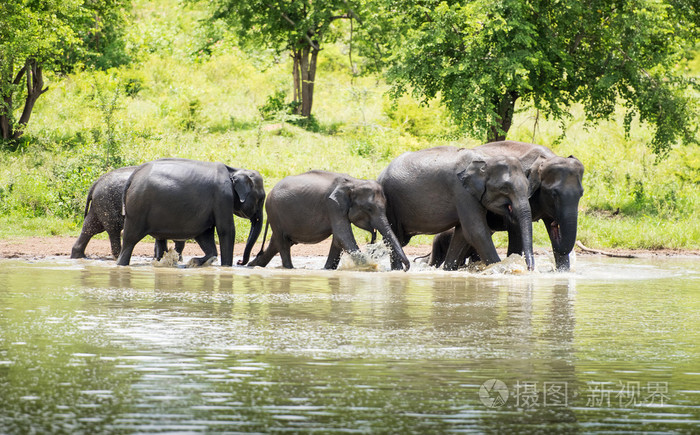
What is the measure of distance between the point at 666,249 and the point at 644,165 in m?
7.26

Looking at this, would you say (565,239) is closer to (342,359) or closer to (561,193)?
(561,193)

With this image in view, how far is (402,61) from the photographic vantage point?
26.2 metres

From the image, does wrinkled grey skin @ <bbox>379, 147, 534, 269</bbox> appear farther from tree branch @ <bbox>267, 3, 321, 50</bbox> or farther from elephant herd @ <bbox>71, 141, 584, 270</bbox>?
tree branch @ <bbox>267, 3, 321, 50</bbox>

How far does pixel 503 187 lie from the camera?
15.5 m

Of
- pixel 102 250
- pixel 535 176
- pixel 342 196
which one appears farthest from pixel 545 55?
pixel 102 250

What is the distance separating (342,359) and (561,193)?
9.44m

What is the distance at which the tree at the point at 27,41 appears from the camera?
1031 inches

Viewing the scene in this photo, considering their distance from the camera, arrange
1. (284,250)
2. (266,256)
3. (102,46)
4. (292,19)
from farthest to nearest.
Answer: (102,46), (292,19), (266,256), (284,250)

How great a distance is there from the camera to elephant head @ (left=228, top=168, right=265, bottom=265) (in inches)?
666

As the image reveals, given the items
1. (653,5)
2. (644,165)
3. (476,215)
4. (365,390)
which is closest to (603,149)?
(644,165)

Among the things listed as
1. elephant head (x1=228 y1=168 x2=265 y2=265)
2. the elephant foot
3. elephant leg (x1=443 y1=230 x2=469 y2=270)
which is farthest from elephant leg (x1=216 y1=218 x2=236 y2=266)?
elephant leg (x1=443 y1=230 x2=469 y2=270)

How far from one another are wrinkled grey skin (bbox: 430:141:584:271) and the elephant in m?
3.91

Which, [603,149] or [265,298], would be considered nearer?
[265,298]

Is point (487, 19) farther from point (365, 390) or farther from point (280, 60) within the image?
point (280, 60)
